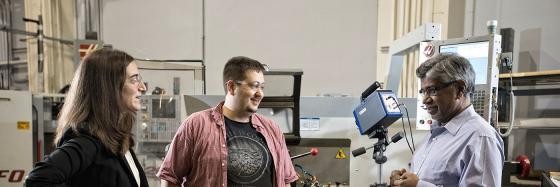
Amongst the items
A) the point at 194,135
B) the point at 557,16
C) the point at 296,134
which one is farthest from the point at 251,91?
the point at 557,16

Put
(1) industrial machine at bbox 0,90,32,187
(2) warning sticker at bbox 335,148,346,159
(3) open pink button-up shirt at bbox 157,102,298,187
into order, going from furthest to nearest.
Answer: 1. (1) industrial machine at bbox 0,90,32,187
2. (2) warning sticker at bbox 335,148,346,159
3. (3) open pink button-up shirt at bbox 157,102,298,187

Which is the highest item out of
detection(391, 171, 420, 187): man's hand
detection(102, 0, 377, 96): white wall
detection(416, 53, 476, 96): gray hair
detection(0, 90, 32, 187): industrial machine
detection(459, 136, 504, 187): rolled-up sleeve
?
detection(102, 0, 377, 96): white wall

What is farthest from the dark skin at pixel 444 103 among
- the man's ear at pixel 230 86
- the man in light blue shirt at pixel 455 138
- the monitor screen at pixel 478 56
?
the man's ear at pixel 230 86

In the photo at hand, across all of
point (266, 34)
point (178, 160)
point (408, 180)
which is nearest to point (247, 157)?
point (178, 160)

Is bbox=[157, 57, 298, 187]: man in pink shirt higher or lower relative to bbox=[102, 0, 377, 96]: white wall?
lower

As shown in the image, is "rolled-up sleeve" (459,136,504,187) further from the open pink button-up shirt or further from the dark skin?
the open pink button-up shirt

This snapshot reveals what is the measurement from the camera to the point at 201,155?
4.59ft

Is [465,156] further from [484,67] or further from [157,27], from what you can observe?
[157,27]

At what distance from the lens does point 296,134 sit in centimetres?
187

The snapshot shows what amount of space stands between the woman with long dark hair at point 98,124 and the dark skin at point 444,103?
2.78ft

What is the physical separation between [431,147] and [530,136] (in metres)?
2.29

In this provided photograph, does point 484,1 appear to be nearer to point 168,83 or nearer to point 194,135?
point 194,135

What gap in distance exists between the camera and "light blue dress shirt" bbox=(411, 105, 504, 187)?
0.94 metres

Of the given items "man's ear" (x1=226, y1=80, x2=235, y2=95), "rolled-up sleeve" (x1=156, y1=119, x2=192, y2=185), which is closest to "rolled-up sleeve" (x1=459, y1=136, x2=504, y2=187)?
"man's ear" (x1=226, y1=80, x2=235, y2=95)
